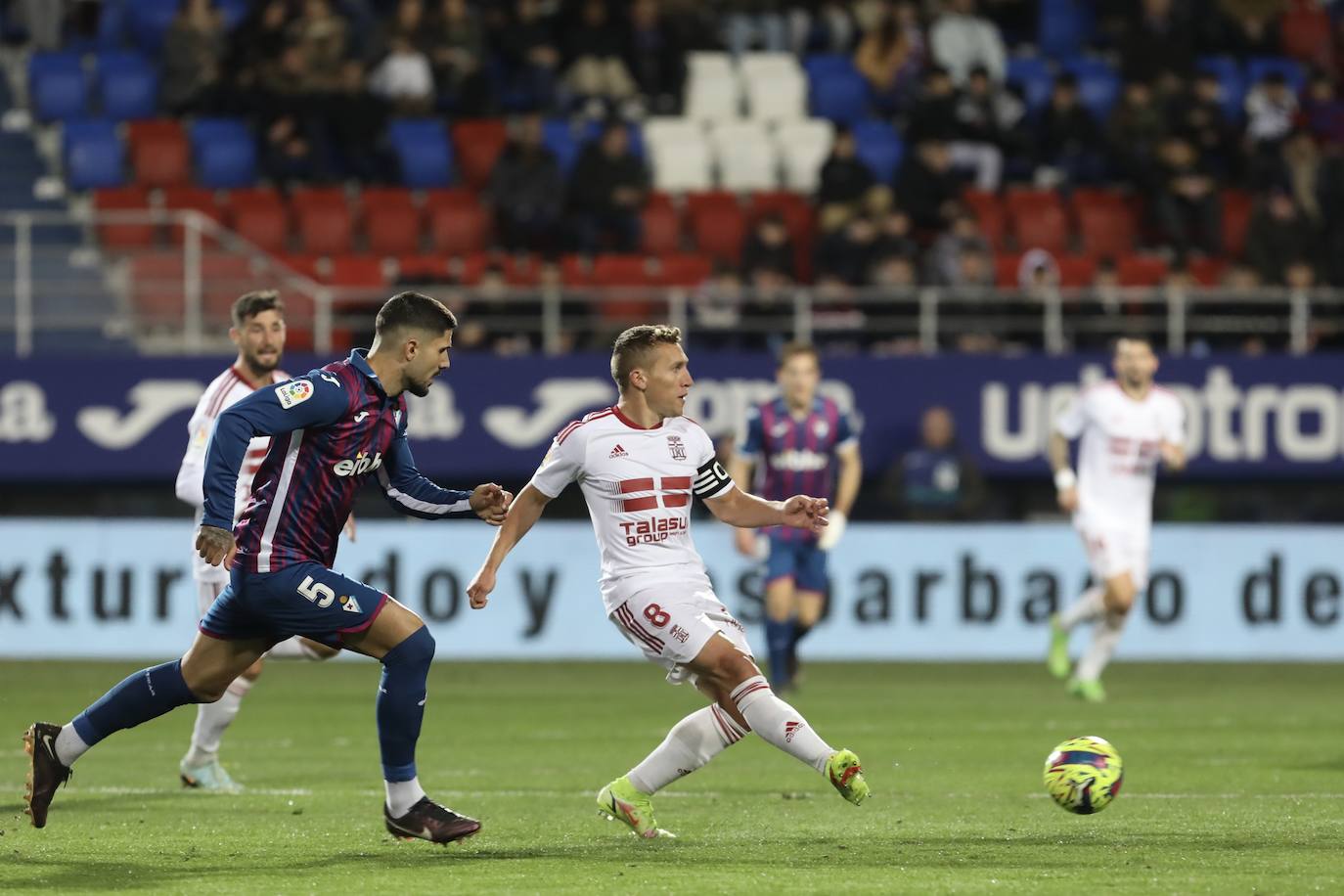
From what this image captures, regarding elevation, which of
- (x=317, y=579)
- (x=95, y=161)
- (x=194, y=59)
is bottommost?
(x=317, y=579)

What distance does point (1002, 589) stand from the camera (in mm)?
19281

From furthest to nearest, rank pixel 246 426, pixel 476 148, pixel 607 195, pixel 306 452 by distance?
pixel 476 148
pixel 607 195
pixel 306 452
pixel 246 426

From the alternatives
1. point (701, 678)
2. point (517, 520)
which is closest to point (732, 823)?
point (701, 678)

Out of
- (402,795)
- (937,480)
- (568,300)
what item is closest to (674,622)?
(402,795)

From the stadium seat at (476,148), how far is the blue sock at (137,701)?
1552 centimetres

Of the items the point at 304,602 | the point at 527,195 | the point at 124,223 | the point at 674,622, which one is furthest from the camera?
the point at 527,195

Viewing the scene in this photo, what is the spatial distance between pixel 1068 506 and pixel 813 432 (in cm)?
180

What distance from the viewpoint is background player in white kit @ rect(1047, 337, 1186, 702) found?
51.9 ft

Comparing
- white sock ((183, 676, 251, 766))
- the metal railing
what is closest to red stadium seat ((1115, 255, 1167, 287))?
the metal railing

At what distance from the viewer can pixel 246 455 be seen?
413 inches

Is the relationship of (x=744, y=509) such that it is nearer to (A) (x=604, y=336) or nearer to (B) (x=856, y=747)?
(B) (x=856, y=747)

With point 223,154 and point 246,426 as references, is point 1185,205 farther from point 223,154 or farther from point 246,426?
point 246,426

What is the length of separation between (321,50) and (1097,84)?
8.70 m

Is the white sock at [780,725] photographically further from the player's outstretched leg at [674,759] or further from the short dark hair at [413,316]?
the short dark hair at [413,316]
